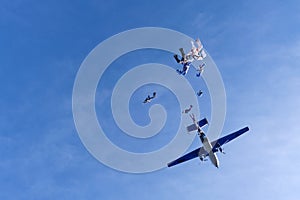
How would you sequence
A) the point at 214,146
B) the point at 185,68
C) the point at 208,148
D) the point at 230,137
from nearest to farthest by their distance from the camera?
the point at 185,68 < the point at 214,146 < the point at 208,148 < the point at 230,137

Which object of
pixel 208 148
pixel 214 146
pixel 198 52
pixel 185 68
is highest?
pixel 198 52

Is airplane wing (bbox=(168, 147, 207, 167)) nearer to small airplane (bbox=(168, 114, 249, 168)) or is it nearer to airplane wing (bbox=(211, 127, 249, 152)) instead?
small airplane (bbox=(168, 114, 249, 168))

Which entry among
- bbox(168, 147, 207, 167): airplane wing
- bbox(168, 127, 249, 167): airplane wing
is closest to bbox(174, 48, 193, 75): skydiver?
bbox(168, 127, 249, 167): airplane wing

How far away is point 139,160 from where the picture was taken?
75.9 metres

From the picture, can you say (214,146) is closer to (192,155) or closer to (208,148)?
(208,148)

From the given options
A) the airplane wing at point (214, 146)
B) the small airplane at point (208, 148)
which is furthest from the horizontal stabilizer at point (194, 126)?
the airplane wing at point (214, 146)

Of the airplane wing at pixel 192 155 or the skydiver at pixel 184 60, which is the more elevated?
the skydiver at pixel 184 60

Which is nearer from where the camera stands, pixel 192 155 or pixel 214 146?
pixel 214 146

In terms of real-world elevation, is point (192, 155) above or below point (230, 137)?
below

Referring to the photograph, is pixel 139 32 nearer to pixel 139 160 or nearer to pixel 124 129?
pixel 124 129

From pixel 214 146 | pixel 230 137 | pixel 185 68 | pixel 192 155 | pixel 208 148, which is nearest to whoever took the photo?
pixel 185 68

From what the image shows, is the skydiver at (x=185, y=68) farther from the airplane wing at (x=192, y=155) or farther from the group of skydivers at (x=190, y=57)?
the airplane wing at (x=192, y=155)

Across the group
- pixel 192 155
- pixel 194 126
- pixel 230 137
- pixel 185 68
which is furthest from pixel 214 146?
pixel 185 68

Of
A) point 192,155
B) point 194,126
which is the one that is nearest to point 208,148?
point 192,155
